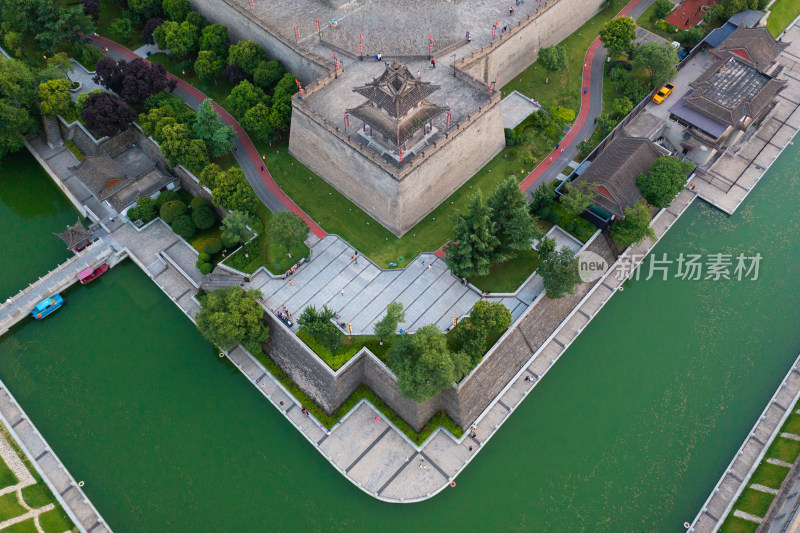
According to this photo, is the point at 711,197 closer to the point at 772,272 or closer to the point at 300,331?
the point at 772,272

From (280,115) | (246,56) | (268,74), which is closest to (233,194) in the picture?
(280,115)

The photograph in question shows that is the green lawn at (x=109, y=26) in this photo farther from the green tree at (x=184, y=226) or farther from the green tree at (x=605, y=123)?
the green tree at (x=605, y=123)

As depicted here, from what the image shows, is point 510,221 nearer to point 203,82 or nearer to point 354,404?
point 354,404

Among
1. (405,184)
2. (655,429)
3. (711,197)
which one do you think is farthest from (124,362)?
(711,197)

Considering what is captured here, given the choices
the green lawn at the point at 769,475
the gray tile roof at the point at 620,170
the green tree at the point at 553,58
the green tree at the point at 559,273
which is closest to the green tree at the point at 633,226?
the gray tile roof at the point at 620,170

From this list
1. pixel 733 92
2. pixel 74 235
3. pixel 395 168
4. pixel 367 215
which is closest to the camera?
pixel 395 168

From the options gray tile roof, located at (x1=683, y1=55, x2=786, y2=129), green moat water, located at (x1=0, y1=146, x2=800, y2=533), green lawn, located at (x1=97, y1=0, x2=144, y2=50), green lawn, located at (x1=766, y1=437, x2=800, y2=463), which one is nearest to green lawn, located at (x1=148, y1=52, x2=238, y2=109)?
green lawn, located at (x1=97, y1=0, x2=144, y2=50)
